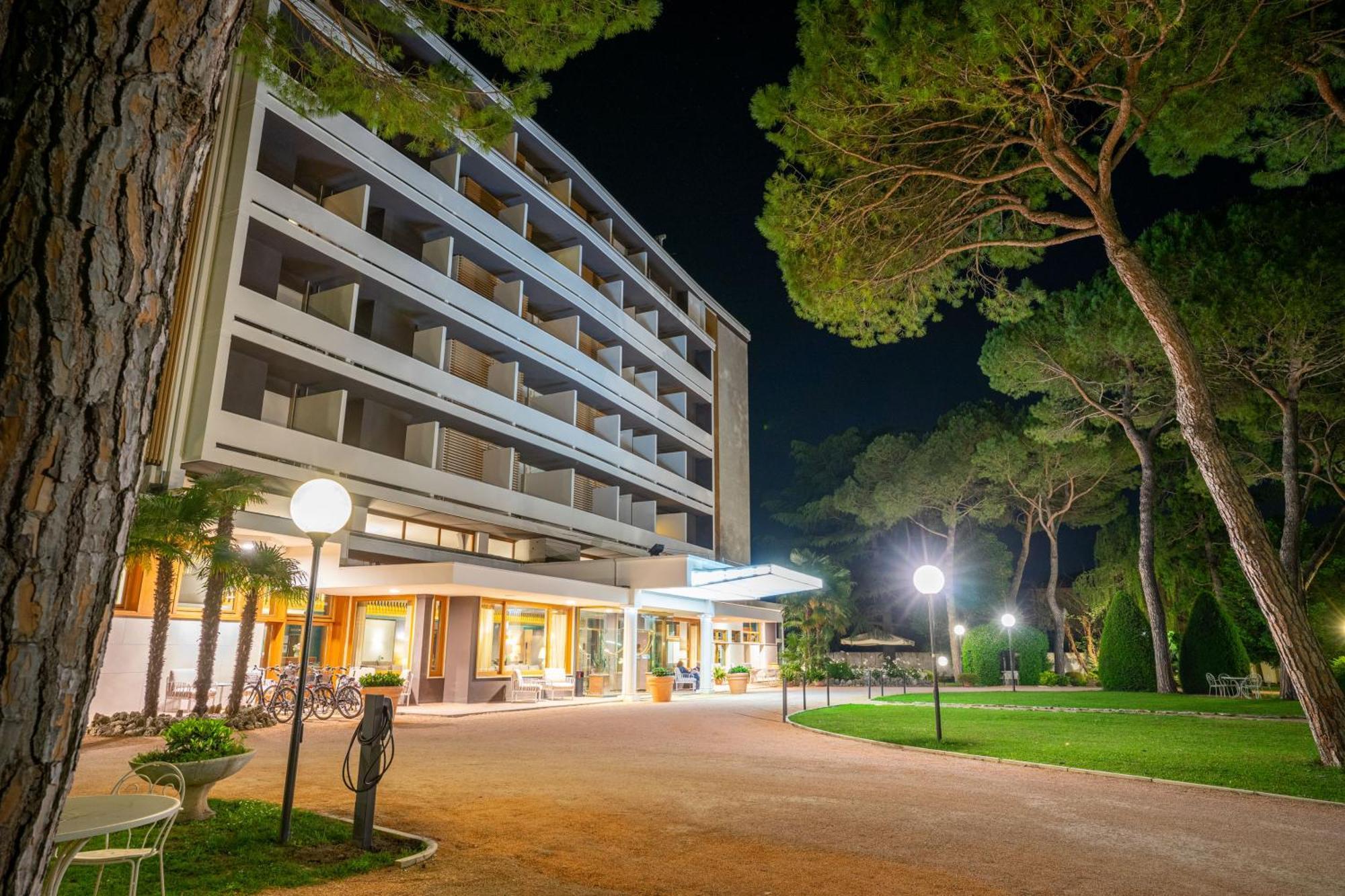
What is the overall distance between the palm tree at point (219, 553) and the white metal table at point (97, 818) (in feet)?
30.0

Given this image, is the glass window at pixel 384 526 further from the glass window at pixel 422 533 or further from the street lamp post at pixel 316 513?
the street lamp post at pixel 316 513

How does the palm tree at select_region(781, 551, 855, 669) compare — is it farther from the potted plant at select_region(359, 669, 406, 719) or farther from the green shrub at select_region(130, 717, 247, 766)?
the green shrub at select_region(130, 717, 247, 766)

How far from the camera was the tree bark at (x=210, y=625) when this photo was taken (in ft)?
42.2

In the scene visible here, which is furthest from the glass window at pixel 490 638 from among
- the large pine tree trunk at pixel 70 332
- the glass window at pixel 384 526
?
the large pine tree trunk at pixel 70 332

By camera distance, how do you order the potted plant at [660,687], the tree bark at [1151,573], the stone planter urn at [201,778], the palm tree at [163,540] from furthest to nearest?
the tree bark at [1151,573]
the potted plant at [660,687]
the palm tree at [163,540]
the stone planter urn at [201,778]

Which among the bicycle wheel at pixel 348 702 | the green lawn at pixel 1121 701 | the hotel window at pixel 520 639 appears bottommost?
the green lawn at pixel 1121 701

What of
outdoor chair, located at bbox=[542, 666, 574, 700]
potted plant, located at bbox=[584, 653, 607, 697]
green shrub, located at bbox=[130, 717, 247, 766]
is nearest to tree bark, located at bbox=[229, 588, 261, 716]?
green shrub, located at bbox=[130, 717, 247, 766]

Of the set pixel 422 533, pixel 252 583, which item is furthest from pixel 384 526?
pixel 252 583

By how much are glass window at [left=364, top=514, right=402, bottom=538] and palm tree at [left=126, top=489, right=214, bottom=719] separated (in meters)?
8.11

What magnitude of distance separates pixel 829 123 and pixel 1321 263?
1198 cm

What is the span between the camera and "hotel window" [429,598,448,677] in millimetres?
19703

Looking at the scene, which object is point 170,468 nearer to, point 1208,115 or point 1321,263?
point 1208,115

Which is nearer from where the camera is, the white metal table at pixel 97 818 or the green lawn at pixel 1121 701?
the white metal table at pixel 97 818

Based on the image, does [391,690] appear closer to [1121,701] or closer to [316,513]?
[316,513]
